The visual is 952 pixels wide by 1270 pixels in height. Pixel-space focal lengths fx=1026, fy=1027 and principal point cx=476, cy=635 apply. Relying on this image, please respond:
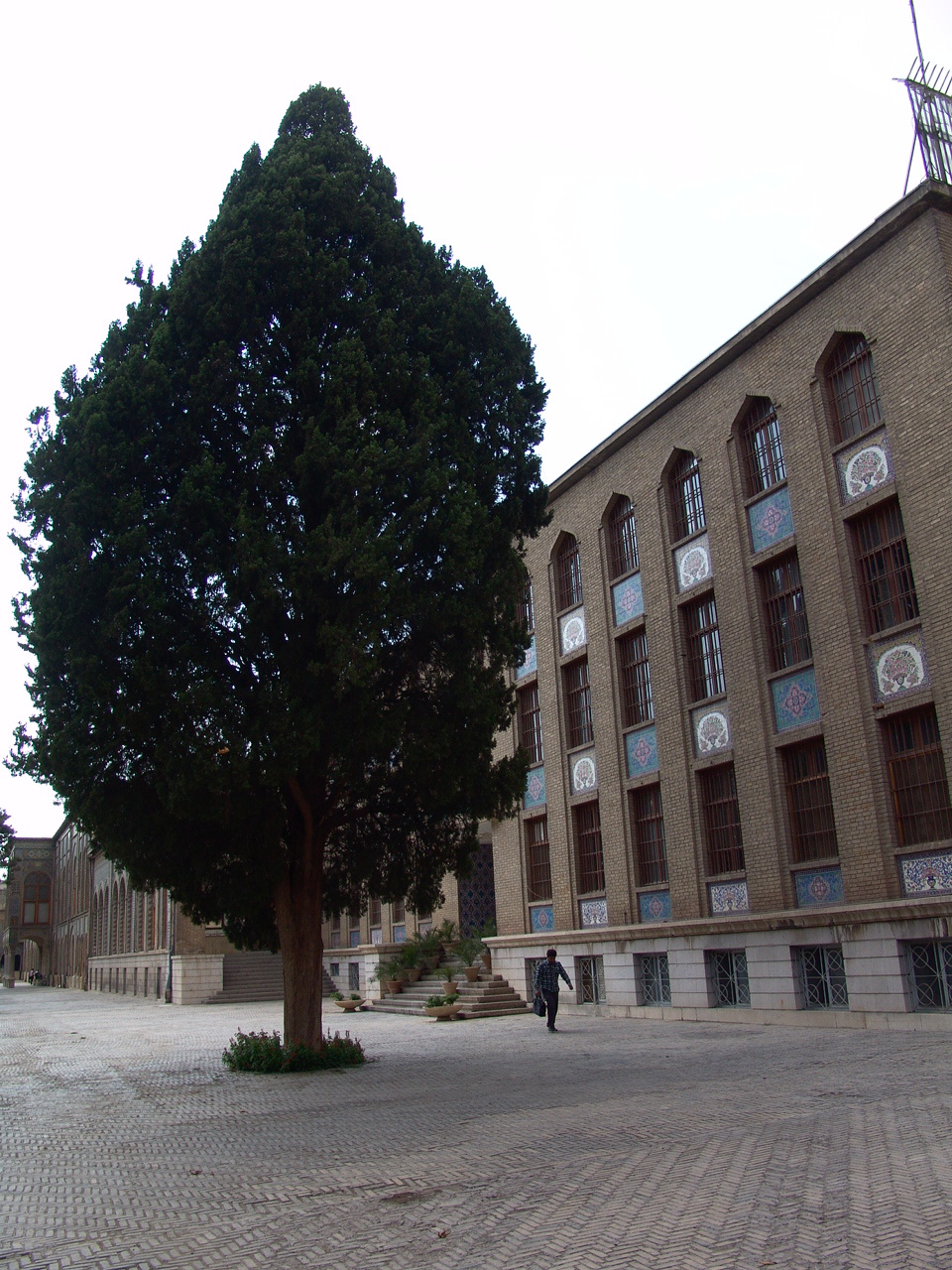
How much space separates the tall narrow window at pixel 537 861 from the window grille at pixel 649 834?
12.6 ft

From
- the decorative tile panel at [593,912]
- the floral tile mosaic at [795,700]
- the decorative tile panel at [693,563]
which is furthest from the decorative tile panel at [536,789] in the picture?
the floral tile mosaic at [795,700]

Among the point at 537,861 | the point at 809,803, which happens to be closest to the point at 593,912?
the point at 537,861

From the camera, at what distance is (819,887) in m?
17.0

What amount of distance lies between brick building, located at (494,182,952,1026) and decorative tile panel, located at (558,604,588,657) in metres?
0.06

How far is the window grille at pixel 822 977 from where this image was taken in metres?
16.4

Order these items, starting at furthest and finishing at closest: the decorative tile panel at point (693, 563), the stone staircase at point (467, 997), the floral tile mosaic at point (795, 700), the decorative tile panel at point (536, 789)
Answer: the decorative tile panel at point (536, 789), the stone staircase at point (467, 997), the decorative tile panel at point (693, 563), the floral tile mosaic at point (795, 700)

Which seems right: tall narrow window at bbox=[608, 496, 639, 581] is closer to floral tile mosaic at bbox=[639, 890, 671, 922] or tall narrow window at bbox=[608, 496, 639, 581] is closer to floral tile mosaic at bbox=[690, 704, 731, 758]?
floral tile mosaic at bbox=[690, 704, 731, 758]

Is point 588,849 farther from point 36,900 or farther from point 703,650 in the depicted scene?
point 36,900

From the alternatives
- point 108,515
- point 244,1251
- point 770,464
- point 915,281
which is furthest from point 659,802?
point 244,1251

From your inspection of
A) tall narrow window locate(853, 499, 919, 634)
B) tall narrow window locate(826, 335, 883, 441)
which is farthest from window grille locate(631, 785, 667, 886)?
tall narrow window locate(826, 335, 883, 441)

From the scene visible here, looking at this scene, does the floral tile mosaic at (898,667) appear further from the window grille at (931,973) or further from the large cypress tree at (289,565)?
the large cypress tree at (289,565)

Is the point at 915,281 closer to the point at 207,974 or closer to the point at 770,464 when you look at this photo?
the point at 770,464

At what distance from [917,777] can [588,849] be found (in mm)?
9436

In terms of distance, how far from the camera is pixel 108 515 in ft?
42.1
